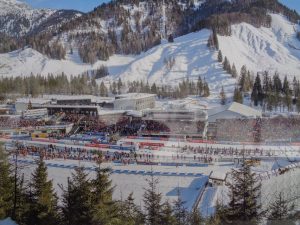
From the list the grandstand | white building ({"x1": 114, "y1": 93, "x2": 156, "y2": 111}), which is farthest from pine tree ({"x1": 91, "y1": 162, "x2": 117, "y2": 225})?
white building ({"x1": 114, "y1": 93, "x2": 156, "y2": 111})

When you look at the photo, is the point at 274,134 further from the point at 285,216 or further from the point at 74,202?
the point at 74,202

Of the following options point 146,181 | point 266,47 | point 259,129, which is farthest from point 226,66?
point 146,181

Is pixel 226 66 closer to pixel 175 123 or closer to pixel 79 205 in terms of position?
pixel 175 123

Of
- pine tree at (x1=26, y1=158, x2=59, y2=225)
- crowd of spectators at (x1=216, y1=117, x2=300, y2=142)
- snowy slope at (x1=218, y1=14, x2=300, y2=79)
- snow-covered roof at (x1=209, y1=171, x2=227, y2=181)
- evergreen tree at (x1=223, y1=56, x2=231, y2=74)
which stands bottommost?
snow-covered roof at (x1=209, y1=171, x2=227, y2=181)

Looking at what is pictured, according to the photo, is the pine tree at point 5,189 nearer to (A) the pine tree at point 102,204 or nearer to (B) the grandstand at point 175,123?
(A) the pine tree at point 102,204

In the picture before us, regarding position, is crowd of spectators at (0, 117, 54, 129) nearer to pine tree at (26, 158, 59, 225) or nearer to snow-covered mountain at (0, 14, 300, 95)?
pine tree at (26, 158, 59, 225)

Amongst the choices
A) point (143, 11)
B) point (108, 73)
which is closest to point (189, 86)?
point (108, 73)

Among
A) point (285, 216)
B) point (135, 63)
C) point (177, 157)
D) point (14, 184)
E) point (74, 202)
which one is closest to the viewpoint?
→ point (74, 202)

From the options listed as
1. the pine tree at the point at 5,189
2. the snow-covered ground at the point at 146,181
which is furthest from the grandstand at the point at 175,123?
the pine tree at the point at 5,189
